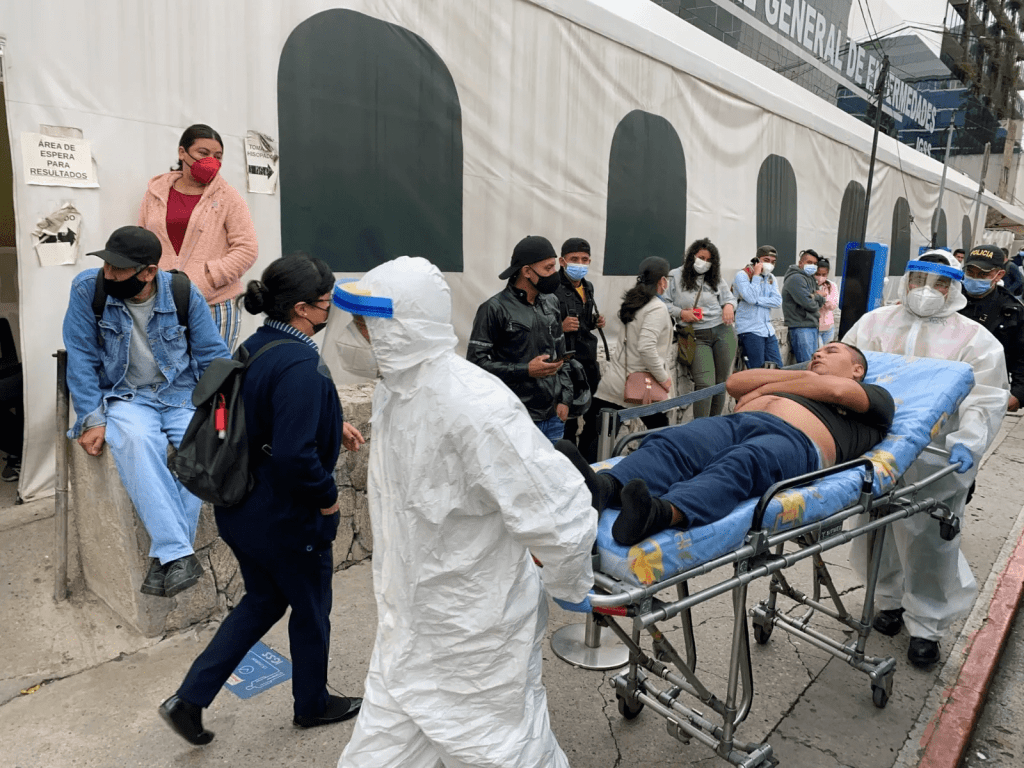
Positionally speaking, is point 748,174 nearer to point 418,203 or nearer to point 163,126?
point 418,203

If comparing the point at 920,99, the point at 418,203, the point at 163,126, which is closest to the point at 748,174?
the point at 418,203

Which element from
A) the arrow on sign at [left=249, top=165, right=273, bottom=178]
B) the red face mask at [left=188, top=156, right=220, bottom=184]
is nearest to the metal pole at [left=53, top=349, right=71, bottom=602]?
the red face mask at [left=188, top=156, right=220, bottom=184]

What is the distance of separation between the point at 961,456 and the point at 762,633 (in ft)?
3.80

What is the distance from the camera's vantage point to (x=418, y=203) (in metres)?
5.07

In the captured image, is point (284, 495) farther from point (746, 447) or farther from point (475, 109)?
point (475, 109)

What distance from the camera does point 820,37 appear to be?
39.2 ft

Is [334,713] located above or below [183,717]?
below

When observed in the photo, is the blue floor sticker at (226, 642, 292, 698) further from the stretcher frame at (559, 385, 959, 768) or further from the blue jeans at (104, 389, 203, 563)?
the stretcher frame at (559, 385, 959, 768)

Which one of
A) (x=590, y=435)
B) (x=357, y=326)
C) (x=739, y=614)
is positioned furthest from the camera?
(x=590, y=435)

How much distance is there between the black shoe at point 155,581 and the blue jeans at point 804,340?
286 inches

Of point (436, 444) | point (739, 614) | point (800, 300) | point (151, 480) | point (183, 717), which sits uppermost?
point (800, 300)

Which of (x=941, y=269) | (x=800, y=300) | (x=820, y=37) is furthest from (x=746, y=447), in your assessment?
(x=820, y=37)

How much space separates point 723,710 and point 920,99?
2166 cm

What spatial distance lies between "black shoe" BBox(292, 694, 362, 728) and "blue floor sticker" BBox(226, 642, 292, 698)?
0.29 m
